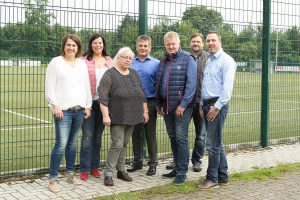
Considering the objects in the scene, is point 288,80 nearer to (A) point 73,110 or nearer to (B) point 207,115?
(B) point 207,115

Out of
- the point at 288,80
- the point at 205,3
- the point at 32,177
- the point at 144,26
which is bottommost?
the point at 32,177

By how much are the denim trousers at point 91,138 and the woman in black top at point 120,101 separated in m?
0.38

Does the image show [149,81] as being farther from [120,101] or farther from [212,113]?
[212,113]

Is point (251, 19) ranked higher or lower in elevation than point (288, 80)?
higher

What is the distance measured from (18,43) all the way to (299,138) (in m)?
6.26

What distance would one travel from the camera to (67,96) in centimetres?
582

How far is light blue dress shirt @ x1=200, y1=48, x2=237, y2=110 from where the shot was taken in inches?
231

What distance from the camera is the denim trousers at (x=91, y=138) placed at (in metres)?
6.37

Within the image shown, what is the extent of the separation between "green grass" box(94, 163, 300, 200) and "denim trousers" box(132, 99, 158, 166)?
0.73 m

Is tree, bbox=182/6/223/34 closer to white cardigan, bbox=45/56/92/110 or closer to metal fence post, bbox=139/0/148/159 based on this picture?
metal fence post, bbox=139/0/148/159

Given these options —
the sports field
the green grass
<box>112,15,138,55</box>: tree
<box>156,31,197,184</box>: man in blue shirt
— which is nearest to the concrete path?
the green grass

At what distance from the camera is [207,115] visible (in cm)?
603

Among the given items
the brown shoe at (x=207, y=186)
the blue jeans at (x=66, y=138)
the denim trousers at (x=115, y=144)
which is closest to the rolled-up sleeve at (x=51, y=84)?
the blue jeans at (x=66, y=138)

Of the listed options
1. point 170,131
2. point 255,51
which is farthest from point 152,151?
point 255,51
